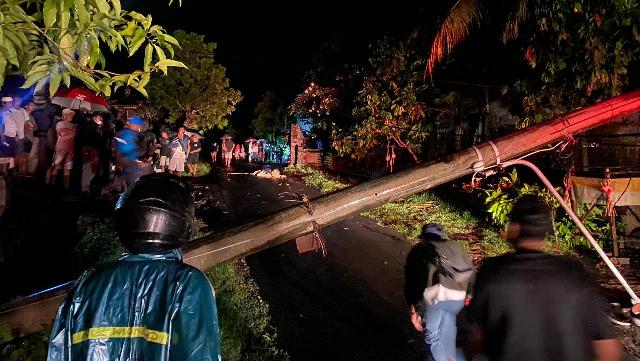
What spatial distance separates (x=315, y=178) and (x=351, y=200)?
50.8ft

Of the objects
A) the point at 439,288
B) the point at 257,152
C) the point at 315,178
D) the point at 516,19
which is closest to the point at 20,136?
the point at 439,288

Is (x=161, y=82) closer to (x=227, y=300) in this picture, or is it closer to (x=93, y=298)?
(x=227, y=300)

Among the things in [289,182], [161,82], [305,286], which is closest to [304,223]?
[305,286]

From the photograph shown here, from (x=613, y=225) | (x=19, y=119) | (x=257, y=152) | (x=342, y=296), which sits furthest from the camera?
Answer: (x=257, y=152)

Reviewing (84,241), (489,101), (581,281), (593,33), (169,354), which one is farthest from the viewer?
(489,101)

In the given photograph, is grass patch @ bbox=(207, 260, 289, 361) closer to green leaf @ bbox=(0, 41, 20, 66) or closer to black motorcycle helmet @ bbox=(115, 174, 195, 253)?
black motorcycle helmet @ bbox=(115, 174, 195, 253)

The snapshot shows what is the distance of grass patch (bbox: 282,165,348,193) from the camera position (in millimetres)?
16533

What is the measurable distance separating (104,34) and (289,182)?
16496 millimetres

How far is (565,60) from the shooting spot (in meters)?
8.38

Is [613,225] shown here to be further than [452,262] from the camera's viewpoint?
Yes

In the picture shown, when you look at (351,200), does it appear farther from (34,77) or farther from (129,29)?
(34,77)

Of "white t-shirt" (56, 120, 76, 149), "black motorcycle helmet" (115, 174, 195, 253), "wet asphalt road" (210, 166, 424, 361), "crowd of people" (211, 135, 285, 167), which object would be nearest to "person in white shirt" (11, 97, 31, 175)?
"white t-shirt" (56, 120, 76, 149)

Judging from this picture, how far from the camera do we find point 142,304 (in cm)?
156

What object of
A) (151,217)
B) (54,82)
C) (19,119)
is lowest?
(151,217)
